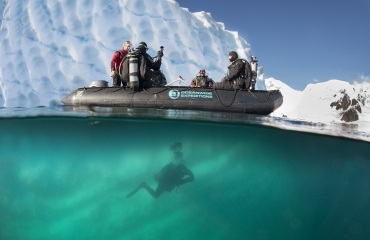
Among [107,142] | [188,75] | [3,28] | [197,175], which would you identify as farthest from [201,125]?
[3,28]

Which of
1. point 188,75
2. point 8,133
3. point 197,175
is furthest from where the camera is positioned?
point 188,75

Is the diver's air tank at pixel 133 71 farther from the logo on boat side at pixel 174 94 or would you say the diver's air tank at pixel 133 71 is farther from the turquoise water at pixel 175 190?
the turquoise water at pixel 175 190

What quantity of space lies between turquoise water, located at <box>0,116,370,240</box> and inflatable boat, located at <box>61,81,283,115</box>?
43.3 inches

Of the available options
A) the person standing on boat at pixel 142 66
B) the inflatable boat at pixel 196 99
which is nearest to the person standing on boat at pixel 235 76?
the inflatable boat at pixel 196 99

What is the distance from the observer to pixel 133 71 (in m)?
10.3

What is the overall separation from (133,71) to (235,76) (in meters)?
3.30

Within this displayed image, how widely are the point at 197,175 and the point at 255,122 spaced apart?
220cm

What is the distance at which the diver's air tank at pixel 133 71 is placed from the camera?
33.7 ft

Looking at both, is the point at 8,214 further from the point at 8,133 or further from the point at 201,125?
the point at 201,125

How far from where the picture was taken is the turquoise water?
27.6ft

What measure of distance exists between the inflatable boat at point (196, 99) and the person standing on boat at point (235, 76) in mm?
273

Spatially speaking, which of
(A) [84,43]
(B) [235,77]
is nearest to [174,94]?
(B) [235,77]

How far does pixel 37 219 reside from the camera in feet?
27.8

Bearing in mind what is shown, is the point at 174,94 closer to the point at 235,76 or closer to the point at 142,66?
the point at 142,66
